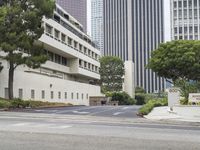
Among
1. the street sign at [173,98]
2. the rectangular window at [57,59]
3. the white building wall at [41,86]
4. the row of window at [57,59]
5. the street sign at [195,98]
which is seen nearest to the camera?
the street sign at [195,98]

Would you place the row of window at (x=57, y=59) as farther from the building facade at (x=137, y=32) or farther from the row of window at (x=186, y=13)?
the building facade at (x=137, y=32)

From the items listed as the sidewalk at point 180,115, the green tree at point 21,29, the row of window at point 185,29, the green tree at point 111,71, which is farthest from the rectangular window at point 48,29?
the row of window at point 185,29

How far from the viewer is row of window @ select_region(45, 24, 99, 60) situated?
61.0 metres

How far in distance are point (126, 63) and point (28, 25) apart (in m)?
95.4

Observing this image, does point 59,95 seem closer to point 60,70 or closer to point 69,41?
point 60,70

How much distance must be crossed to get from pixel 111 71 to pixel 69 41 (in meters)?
51.3

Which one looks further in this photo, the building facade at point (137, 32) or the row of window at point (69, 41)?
the building facade at point (137, 32)

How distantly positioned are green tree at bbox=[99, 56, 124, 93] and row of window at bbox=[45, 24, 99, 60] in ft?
87.5

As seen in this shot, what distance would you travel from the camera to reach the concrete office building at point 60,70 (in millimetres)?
47125

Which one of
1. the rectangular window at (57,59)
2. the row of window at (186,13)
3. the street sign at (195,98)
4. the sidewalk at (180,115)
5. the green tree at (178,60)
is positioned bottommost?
the sidewalk at (180,115)

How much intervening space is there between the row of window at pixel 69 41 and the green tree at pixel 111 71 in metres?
26.7

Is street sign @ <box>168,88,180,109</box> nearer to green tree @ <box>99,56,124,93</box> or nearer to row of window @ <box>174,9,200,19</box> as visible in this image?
row of window @ <box>174,9,200,19</box>

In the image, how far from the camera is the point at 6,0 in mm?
40906

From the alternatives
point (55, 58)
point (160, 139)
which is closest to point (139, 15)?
point (55, 58)
